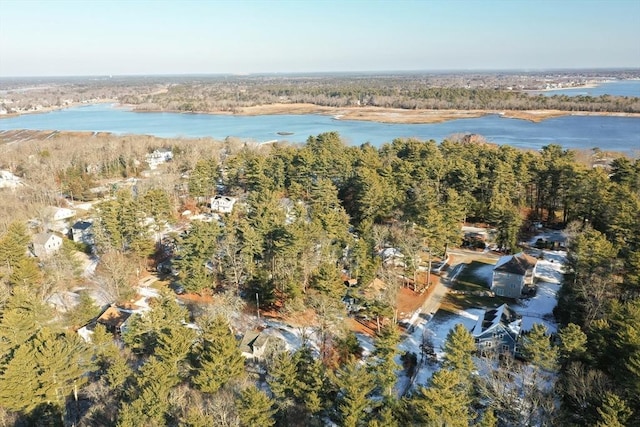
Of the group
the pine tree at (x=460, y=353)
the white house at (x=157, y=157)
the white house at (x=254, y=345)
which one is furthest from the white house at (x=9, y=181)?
the pine tree at (x=460, y=353)

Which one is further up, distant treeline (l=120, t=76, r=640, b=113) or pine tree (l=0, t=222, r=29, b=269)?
distant treeline (l=120, t=76, r=640, b=113)

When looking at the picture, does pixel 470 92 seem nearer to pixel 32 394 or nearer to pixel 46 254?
pixel 46 254

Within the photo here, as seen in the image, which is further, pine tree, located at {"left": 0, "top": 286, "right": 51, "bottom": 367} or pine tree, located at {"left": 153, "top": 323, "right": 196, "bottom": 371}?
pine tree, located at {"left": 0, "top": 286, "right": 51, "bottom": 367}

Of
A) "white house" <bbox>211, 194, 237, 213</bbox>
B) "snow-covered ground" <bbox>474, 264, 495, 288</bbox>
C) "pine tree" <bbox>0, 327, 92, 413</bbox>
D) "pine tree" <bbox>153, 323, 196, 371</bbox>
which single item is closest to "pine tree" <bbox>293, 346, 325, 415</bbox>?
"pine tree" <bbox>153, 323, 196, 371</bbox>

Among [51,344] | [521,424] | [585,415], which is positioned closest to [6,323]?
[51,344]

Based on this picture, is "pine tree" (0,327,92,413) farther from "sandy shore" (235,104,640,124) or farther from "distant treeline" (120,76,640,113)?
"distant treeline" (120,76,640,113)

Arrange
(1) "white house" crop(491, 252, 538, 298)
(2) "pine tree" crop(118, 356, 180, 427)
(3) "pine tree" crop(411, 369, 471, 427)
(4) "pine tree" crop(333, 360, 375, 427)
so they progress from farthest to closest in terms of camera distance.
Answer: (1) "white house" crop(491, 252, 538, 298), (4) "pine tree" crop(333, 360, 375, 427), (2) "pine tree" crop(118, 356, 180, 427), (3) "pine tree" crop(411, 369, 471, 427)

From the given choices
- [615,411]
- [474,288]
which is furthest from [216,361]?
[474,288]
